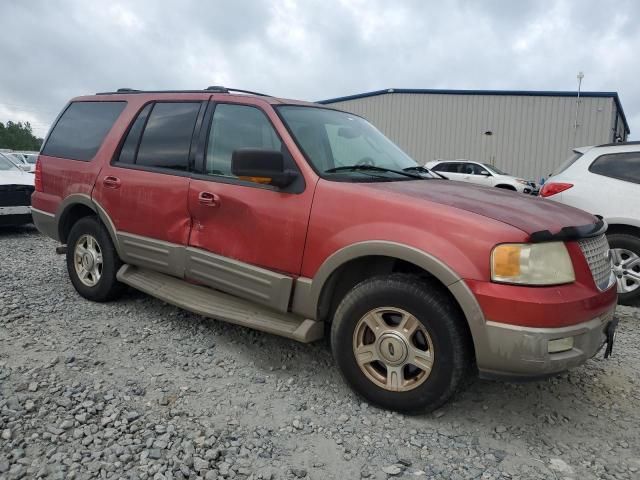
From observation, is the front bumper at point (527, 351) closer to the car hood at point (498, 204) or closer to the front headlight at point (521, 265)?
the front headlight at point (521, 265)

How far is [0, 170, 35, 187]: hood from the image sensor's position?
26.5ft

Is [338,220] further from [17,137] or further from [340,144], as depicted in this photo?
[17,137]

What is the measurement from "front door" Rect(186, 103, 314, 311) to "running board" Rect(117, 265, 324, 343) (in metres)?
0.11

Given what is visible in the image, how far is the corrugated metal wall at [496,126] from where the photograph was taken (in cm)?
2256

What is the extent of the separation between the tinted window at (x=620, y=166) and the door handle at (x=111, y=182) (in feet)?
15.4

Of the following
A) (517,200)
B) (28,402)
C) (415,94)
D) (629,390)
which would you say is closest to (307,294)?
(517,200)

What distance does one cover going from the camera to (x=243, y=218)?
11.1 ft

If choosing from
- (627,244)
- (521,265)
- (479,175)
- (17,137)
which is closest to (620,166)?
(627,244)

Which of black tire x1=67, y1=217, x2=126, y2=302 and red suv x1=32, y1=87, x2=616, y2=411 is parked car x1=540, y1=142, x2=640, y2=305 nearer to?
red suv x1=32, y1=87, x2=616, y2=411

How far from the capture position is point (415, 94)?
82.6 ft

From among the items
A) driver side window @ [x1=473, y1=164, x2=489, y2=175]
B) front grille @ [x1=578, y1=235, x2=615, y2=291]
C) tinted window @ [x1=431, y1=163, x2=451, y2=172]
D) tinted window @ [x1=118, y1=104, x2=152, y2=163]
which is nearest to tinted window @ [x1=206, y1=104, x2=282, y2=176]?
tinted window @ [x1=118, y1=104, x2=152, y2=163]

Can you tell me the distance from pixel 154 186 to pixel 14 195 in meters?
5.44

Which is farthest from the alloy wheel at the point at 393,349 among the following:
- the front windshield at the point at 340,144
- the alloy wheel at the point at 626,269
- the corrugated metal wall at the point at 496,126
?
the corrugated metal wall at the point at 496,126

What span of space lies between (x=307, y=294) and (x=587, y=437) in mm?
1713
